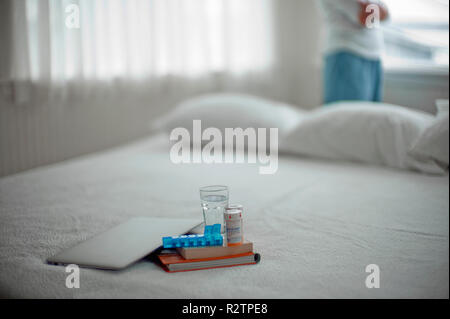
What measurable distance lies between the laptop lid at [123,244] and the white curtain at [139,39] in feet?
4.54

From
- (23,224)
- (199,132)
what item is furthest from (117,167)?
(23,224)

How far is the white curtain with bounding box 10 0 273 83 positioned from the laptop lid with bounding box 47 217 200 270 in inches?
54.5

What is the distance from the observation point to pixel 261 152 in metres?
2.03

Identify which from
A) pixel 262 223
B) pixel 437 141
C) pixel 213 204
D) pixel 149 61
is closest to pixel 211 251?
pixel 213 204

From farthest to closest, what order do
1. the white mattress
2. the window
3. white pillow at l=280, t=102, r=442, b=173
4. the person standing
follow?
the person standing, white pillow at l=280, t=102, r=442, b=173, the window, the white mattress

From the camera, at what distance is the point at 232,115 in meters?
2.18

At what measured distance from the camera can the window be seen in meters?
1.53

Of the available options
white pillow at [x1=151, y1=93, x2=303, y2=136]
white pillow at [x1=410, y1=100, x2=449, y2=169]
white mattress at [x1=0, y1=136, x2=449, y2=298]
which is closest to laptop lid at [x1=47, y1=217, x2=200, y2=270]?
white mattress at [x1=0, y1=136, x2=449, y2=298]

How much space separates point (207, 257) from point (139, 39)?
181cm

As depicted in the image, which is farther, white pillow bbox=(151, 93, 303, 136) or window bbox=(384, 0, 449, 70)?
white pillow bbox=(151, 93, 303, 136)

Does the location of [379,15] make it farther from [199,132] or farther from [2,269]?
[2,269]

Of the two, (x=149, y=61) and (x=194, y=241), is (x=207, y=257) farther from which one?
(x=149, y=61)

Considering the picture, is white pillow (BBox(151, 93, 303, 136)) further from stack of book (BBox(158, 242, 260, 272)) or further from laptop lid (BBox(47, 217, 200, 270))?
stack of book (BBox(158, 242, 260, 272))
